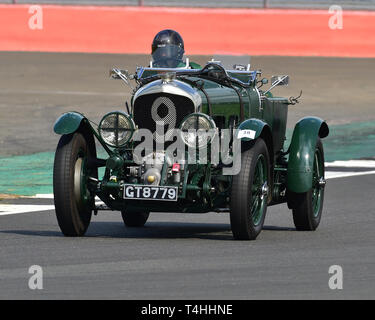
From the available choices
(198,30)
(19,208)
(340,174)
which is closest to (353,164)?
(340,174)

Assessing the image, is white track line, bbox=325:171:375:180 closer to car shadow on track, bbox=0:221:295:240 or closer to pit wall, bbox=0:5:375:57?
car shadow on track, bbox=0:221:295:240

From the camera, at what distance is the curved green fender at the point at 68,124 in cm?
1048

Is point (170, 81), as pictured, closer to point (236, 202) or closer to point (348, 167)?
point (236, 202)

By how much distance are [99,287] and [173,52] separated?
446 cm

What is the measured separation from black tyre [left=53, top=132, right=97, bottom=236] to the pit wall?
793 inches

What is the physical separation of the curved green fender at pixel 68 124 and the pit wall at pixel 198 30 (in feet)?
66.0

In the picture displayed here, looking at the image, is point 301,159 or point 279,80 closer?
point 301,159

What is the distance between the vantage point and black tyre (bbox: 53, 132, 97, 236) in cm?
1040

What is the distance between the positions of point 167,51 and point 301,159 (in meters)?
1.83

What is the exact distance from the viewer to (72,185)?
10445 mm

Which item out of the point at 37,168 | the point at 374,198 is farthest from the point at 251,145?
the point at 37,168

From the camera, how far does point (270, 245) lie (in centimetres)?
1020

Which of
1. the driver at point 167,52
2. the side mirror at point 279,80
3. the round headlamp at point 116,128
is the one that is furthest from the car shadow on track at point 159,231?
the driver at point 167,52

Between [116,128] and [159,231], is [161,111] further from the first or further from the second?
[159,231]
